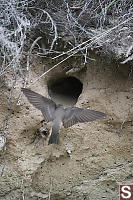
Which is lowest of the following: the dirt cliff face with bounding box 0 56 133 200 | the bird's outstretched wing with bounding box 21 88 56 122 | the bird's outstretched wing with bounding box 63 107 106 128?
the dirt cliff face with bounding box 0 56 133 200

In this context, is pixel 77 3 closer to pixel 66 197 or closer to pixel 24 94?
→ pixel 24 94

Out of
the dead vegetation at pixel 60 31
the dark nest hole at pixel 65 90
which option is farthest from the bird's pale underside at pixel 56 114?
the dark nest hole at pixel 65 90

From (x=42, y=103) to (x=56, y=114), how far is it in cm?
12

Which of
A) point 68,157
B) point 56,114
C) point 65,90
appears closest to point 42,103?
point 56,114

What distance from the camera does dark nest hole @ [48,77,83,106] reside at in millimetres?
2205

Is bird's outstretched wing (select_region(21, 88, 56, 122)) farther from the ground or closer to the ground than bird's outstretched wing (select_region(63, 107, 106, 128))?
farther from the ground

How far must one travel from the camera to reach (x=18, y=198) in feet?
6.28

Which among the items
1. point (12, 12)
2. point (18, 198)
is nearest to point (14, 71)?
point (12, 12)

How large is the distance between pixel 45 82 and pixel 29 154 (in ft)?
1.42

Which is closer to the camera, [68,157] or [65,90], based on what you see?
[68,157]

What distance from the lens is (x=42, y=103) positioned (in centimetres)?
185

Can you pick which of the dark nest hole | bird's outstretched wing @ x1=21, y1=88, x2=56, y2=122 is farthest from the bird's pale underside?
the dark nest hole

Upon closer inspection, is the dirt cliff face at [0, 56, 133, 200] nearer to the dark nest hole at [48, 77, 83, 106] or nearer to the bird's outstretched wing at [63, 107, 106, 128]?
the bird's outstretched wing at [63, 107, 106, 128]

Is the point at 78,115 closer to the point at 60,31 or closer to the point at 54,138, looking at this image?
the point at 54,138
